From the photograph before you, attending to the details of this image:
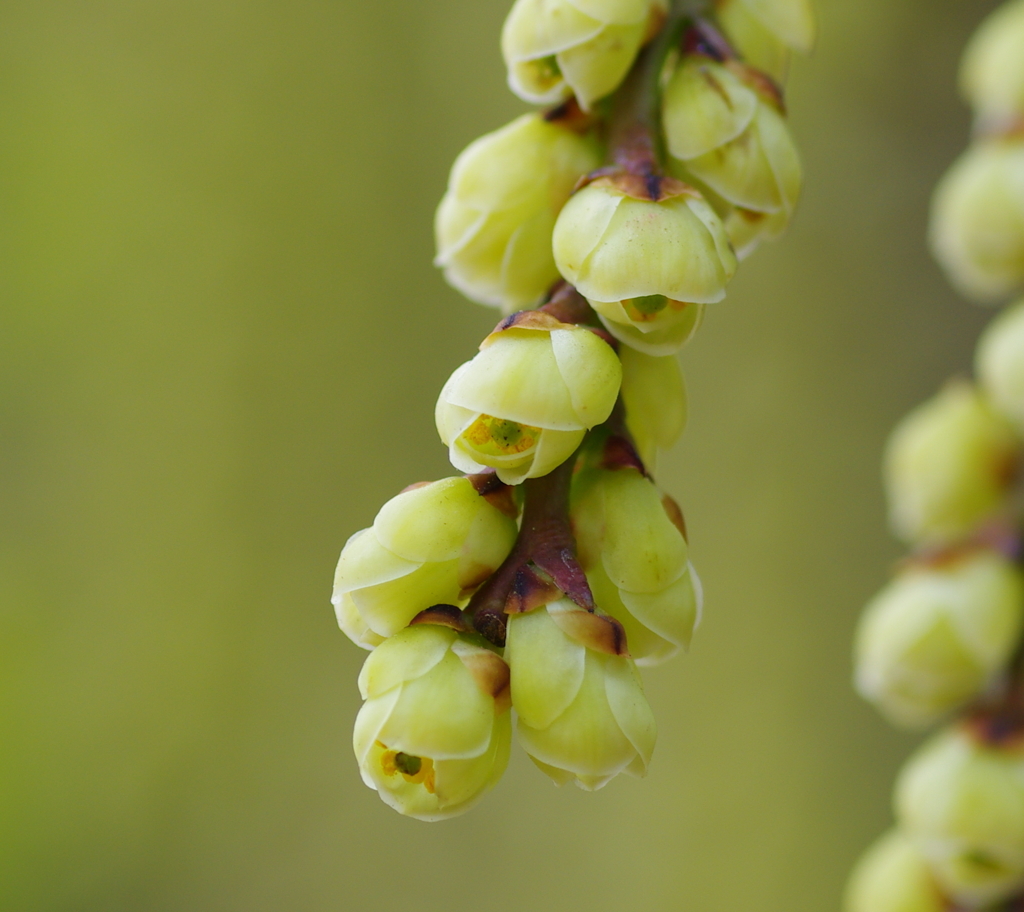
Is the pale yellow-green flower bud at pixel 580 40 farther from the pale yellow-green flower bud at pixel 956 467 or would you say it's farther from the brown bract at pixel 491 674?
the pale yellow-green flower bud at pixel 956 467

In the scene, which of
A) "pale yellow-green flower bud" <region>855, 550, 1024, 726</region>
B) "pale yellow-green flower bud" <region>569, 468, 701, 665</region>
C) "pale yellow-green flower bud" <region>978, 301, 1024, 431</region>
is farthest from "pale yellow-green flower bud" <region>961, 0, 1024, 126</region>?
"pale yellow-green flower bud" <region>569, 468, 701, 665</region>

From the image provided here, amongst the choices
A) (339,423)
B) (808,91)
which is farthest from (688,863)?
(808,91)

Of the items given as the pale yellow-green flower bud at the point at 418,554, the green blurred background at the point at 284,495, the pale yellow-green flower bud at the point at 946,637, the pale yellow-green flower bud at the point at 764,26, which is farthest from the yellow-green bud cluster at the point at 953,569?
the green blurred background at the point at 284,495

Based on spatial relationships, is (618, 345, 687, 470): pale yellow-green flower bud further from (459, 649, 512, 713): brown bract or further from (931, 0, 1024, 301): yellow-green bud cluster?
(931, 0, 1024, 301): yellow-green bud cluster

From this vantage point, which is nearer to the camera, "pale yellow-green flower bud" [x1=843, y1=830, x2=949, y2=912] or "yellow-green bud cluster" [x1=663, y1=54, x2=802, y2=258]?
"yellow-green bud cluster" [x1=663, y1=54, x2=802, y2=258]

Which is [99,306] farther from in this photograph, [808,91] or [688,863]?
[688,863]

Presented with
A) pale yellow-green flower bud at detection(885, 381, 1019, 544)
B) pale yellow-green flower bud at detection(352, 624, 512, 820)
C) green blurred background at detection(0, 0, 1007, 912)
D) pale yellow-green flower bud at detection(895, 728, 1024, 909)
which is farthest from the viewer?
green blurred background at detection(0, 0, 1007, 912)
